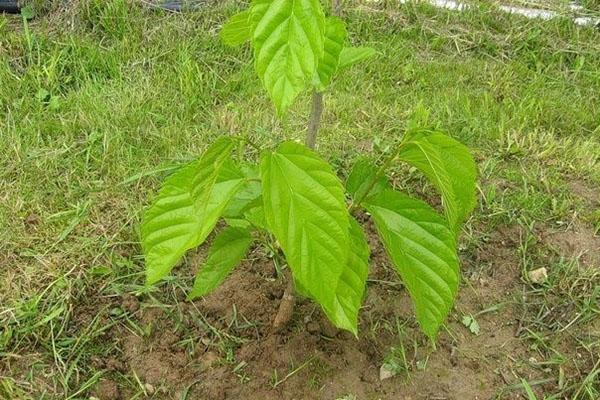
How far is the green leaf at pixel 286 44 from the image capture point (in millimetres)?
1004

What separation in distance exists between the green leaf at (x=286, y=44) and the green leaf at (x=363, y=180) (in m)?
0.56

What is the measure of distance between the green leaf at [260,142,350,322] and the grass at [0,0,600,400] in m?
0.62

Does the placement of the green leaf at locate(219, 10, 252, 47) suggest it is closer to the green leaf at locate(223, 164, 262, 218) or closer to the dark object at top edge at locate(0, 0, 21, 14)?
the green leaf at locate(223, 164, 262, 218)

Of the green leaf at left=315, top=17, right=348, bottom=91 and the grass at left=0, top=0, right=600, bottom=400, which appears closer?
the green leaf at left=315, top=17, right=348, bottom=91

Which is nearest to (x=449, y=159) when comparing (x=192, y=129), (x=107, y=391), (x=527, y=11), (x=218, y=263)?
(x=218, y=263)

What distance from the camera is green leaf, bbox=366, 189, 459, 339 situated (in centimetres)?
138

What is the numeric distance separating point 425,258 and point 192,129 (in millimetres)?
1442

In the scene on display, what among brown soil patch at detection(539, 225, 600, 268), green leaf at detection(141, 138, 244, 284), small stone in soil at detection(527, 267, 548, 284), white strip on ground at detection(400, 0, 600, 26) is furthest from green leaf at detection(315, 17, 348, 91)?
white strip on ground at detection(400, 0, 600, 26)

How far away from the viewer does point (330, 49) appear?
46.4 inches

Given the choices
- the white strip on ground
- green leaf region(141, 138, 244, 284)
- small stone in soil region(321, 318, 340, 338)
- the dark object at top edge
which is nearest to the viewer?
green leaf region(141, 138, 244, 284)

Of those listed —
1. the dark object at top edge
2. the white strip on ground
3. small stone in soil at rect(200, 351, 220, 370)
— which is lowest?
small stone in soil at rect(200, 351, 220, 370)

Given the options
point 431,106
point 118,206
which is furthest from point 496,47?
point 118,206

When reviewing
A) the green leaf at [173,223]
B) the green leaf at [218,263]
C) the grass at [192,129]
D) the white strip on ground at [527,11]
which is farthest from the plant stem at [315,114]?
the white strip on ground at [527,11]

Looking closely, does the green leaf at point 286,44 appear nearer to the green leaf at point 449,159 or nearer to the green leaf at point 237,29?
the green leaf at point 237,29
